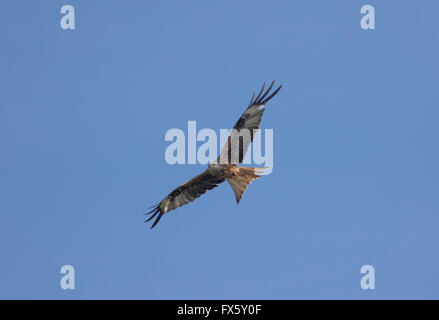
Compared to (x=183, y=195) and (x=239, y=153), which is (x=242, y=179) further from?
(x=183, y=195)

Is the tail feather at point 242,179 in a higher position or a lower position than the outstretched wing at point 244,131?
lower

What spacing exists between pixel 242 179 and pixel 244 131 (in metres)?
1.04

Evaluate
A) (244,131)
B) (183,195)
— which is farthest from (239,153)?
(183,195)

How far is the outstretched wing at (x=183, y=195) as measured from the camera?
16.0 meters

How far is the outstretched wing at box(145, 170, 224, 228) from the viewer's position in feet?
52.6

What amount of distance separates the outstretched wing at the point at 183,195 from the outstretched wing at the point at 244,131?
2.91 ft

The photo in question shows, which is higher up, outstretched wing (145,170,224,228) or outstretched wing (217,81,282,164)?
outstretched wing (217,81,282,164)

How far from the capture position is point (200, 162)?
15.5m

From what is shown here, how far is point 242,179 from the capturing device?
1509 cm

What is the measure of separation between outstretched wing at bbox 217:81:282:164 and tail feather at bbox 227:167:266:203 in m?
0.39

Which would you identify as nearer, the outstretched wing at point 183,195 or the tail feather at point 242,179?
the tail feather at point 242,179

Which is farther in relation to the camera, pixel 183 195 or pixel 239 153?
pixel 183 195
